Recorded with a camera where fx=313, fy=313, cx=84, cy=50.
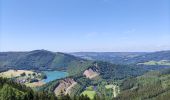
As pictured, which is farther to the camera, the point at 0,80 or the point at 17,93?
the point at 0,80

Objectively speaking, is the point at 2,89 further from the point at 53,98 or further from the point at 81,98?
the point at 81,98

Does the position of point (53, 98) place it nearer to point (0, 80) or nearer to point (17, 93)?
point (17, 93)

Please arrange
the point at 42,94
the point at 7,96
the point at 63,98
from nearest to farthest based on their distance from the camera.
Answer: the point at 7,96 → the point at 42,94 → the point at 63,98

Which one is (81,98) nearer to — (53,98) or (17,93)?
(53,98)

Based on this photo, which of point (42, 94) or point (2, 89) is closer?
point (2, 89)

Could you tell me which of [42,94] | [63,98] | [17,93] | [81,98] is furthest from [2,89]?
[81,98]

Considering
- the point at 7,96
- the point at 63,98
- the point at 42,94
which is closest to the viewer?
the point at 7,96

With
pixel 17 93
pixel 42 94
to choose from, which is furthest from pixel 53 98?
pixel 17 93

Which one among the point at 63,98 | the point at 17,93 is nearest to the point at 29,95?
the point at 17,93
